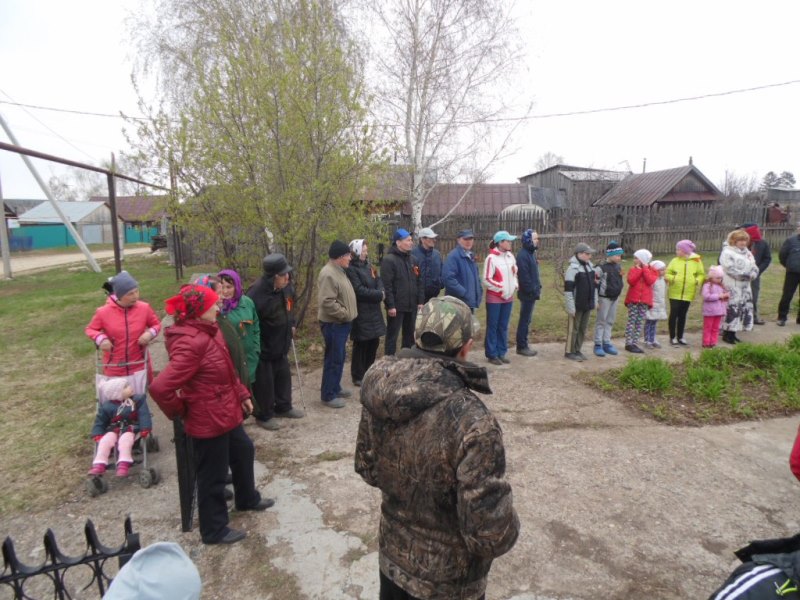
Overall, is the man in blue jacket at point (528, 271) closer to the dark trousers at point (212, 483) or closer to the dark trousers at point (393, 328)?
the dark trousers at point (393, 328)

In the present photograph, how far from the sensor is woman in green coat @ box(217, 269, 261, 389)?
4.31m

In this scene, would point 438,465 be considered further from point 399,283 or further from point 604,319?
point 604,319

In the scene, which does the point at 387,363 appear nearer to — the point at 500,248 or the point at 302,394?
the point at 302,394

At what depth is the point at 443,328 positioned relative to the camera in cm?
186

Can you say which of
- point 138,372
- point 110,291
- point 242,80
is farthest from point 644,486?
point 242,80

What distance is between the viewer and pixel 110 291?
13.9ft

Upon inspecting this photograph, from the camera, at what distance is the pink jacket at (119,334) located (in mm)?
4191

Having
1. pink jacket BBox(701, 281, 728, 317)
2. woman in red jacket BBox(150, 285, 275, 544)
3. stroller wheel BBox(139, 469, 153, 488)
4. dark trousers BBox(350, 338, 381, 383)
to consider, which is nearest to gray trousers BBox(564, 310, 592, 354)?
pink jacket BBox(701, 281, 728, 317)

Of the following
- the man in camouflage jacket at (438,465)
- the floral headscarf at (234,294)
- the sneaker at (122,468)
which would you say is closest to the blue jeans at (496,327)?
the floral headscarf at (234,294)

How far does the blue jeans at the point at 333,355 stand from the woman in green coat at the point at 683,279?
5193mm

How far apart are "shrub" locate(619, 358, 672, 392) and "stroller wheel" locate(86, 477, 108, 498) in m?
5.40

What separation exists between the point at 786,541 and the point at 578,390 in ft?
14.4

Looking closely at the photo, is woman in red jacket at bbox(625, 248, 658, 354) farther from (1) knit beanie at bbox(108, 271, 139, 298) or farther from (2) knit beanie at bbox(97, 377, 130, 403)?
(2) knit beanie at bbox(97, 377, 130, 403)

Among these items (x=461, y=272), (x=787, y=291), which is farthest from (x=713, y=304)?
(x=461, y=272)
